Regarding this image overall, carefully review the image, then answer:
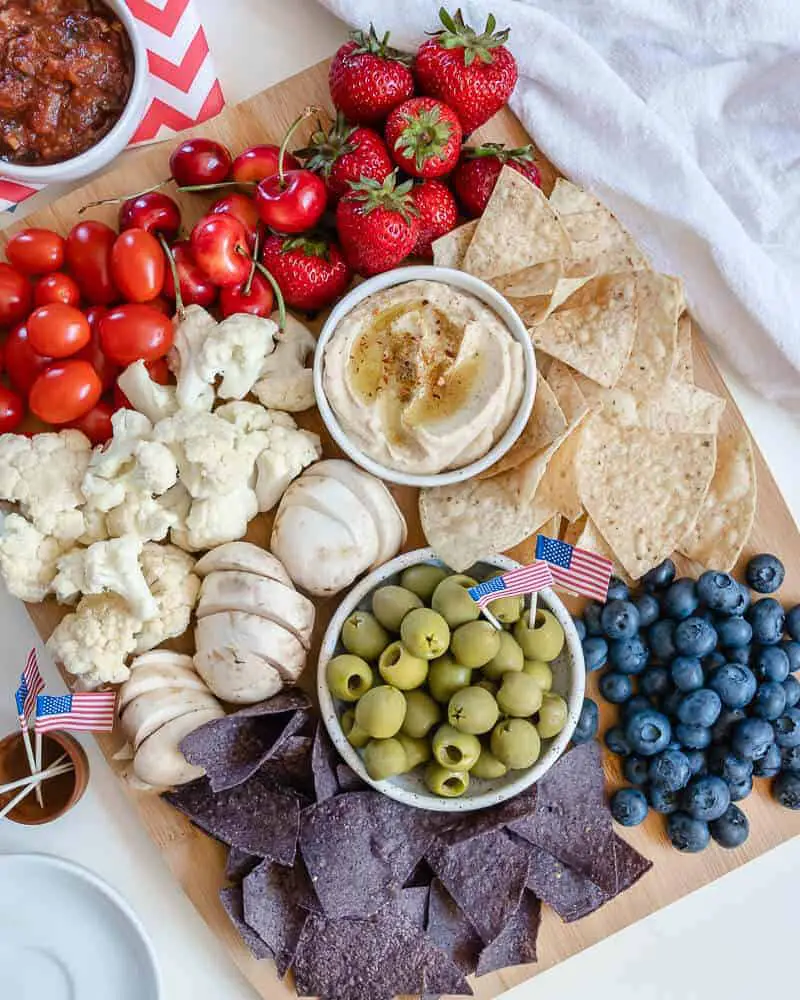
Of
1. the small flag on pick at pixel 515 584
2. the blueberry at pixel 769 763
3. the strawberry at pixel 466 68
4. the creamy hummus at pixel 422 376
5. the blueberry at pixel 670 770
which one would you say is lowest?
the blueberry at pixel 670 770

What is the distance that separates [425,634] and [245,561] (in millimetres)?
378

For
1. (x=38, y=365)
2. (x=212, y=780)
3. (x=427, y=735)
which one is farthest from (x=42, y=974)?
(x=38, y=365)

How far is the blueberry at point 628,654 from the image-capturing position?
2.04 meters

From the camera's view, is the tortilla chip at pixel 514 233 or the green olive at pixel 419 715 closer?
the green olive at pixel 419 715

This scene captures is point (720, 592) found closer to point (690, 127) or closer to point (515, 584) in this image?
point (515, 584)

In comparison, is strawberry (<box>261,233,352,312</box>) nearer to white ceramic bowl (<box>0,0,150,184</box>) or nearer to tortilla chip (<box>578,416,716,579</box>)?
white ceramic bowl (<box>0,0,150,184</box>)

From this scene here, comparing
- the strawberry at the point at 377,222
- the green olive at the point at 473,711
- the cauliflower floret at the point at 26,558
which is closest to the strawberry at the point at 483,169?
the strawberry at the point at 377,222

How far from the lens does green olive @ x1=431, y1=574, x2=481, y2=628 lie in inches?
74.5

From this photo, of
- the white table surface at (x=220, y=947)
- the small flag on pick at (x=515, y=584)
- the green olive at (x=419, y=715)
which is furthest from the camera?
the white table surface at (x=220, y=947)

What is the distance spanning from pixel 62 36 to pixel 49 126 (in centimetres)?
17

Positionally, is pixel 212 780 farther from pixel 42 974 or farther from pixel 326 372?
pixel 326 372

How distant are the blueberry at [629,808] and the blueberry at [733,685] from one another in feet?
0.86

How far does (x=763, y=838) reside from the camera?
213cm

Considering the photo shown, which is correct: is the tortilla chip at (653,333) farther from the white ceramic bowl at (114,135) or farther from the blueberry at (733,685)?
the white ceramic bowl at (114,135)
